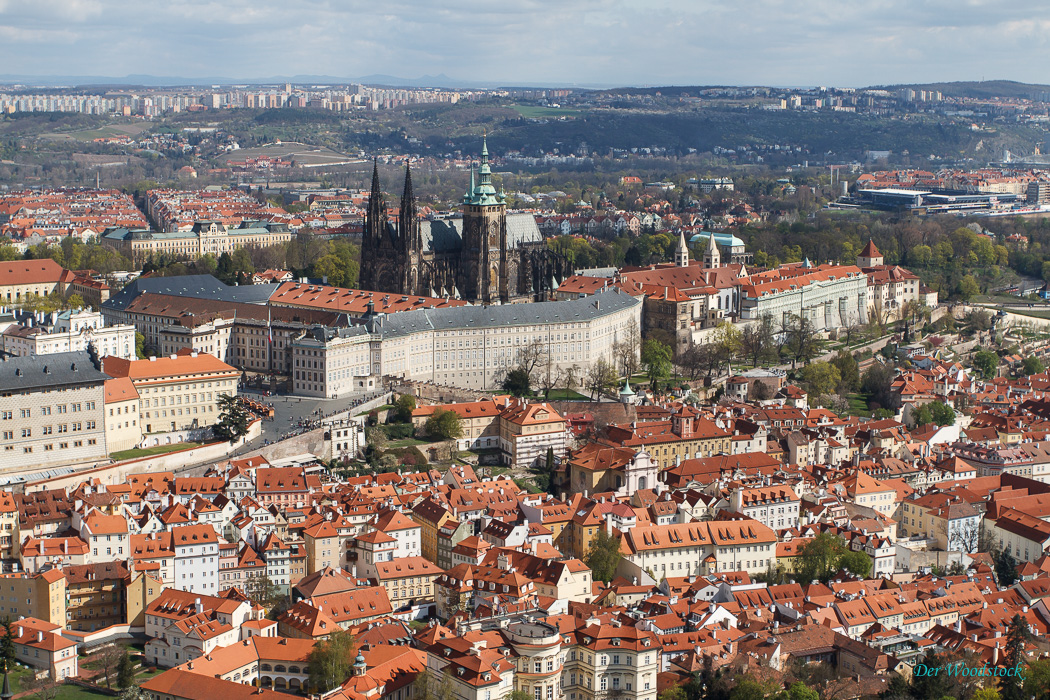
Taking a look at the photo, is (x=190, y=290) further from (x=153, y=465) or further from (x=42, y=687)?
(x=42, y=687)

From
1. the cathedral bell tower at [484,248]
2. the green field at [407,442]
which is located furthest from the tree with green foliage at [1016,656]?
the cathedral bell tower at [484,248]

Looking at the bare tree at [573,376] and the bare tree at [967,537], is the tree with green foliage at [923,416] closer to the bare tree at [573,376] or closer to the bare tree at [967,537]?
the bare tree at [967,537]

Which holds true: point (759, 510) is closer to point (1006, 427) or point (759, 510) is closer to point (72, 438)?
point (1006, 427)

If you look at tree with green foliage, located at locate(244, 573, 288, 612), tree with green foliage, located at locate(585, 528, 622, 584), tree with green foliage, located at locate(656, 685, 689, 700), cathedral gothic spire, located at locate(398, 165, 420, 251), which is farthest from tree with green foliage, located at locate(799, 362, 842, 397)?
tree with green foliage, located at locate(656, 685, 689, 700)

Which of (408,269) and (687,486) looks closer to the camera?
(687,486)

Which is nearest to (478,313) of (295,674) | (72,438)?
(72,438)

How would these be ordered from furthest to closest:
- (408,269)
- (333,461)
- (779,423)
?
(408,269) < (779,423) < (333,461)

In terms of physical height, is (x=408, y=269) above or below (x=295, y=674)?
above
